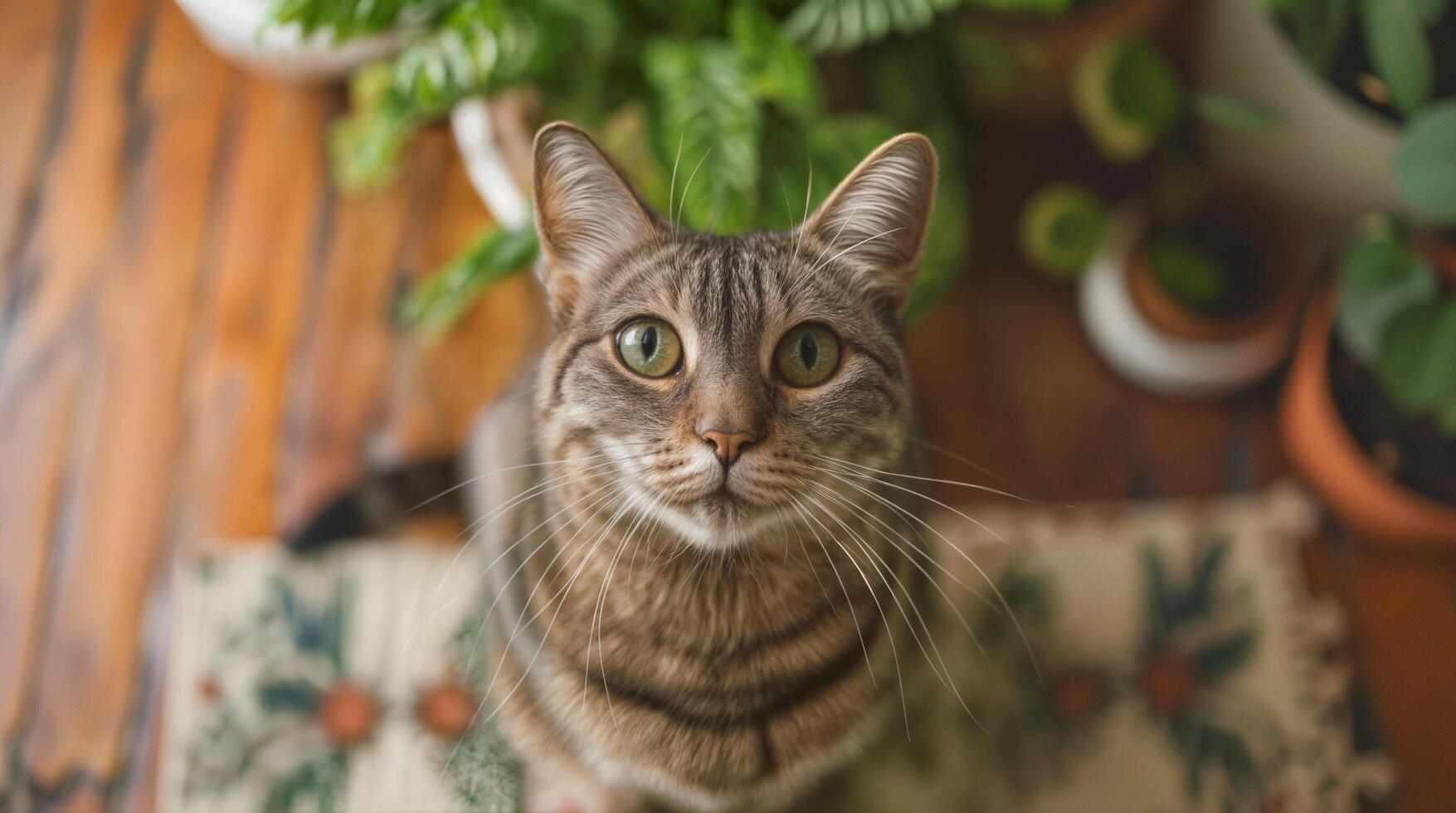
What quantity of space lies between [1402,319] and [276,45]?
5.71 ft

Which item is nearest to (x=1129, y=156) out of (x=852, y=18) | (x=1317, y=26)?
(x=1317, y=26)

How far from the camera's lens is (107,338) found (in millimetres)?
1682

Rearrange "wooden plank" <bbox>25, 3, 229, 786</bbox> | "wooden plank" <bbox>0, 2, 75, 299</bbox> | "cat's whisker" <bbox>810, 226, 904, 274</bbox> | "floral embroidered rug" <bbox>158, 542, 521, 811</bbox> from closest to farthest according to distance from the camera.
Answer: "cat's whisker" <bbox>810, 226, 904, 274</bbox> → "floral embroidered rug" <bbox>158, 542, 521, 811</bbox> → "wooden plank" <bbox>25, 3, 229, 786</bbox> → "wooden plank" <bbox>0, 2, 75, 299</bbox>

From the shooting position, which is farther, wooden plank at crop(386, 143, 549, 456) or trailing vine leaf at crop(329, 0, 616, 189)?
wooden plank at crop(386, 143, 549, 456)

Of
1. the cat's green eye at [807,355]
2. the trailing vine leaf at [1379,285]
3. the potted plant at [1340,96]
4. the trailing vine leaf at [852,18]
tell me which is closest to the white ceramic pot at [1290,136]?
the potted plant at [1340,96]

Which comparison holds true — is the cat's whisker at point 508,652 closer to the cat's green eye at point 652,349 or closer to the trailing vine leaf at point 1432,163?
the cat's green eye at point 652,349

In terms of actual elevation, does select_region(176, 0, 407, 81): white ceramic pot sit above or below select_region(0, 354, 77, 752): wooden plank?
above

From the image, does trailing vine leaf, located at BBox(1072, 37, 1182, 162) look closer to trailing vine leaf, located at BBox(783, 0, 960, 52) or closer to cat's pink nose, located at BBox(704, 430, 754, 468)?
trailing vine leaf, located at BBox(783, 0, 960, 52)

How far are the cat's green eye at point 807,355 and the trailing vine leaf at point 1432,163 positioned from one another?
80 cm

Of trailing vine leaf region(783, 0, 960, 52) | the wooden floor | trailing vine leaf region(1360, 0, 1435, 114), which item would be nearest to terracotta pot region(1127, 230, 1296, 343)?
the wooden floor

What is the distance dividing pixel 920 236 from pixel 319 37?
1188mm

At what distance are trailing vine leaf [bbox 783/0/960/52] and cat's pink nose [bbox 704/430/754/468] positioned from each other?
623 mm

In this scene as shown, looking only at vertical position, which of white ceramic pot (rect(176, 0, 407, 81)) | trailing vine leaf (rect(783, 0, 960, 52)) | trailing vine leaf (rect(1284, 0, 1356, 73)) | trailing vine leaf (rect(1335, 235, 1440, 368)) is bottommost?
trailing vine leaf (rect(1335, 235, 1440, 368))

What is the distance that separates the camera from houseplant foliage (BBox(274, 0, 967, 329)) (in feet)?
3.73
